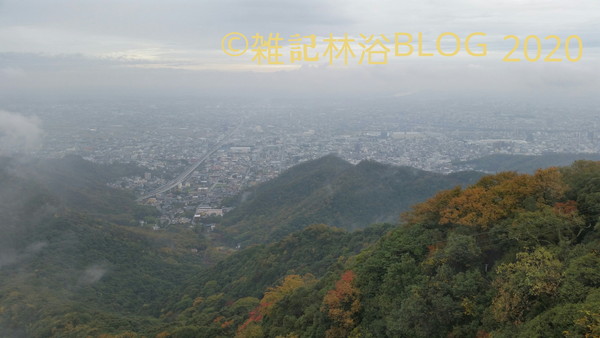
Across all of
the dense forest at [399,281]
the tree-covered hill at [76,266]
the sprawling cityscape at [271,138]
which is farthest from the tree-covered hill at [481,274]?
the sprawling cityscape at [271,138]

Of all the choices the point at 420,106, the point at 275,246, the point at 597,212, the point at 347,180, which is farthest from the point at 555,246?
the point at 420,106

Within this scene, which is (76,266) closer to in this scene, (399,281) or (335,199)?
(335,199)

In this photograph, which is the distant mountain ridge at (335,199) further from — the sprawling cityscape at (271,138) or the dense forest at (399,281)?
the dense forest at (399,281)

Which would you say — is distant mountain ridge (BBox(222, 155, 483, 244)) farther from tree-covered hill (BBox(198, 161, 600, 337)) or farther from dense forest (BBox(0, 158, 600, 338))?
tree-covered hill (BBox(198, 161, 600, 337))

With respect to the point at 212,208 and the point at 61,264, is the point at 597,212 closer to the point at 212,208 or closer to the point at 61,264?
the point at 61,264

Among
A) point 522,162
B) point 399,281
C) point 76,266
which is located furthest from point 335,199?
point 399,281
